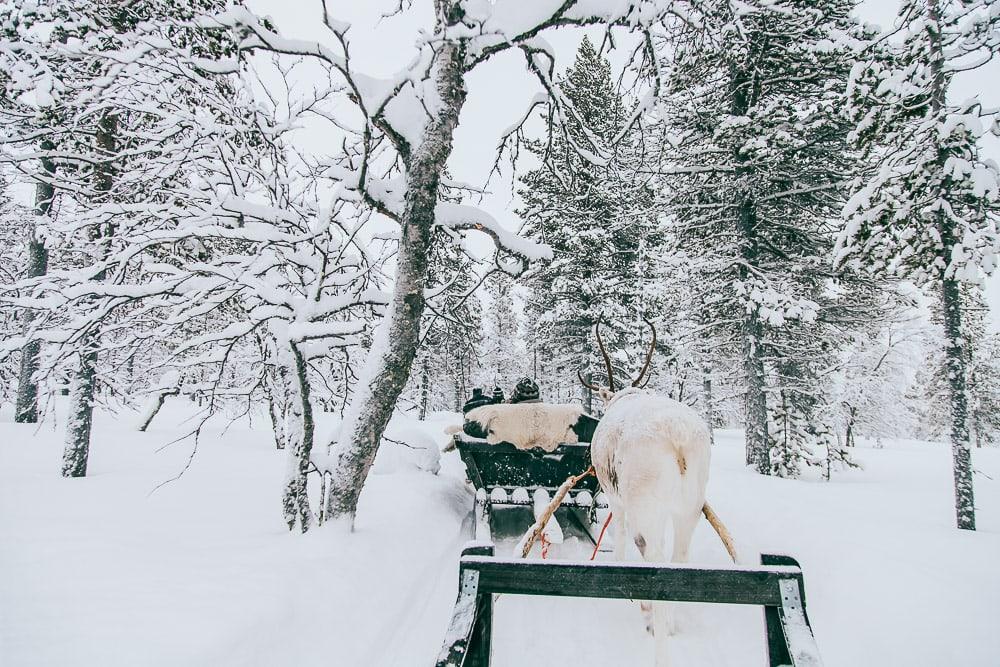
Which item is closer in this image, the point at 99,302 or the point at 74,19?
the point at 99,302

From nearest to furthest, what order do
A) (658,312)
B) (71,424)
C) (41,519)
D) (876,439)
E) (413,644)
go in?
1. (413,644)
2. (41,519)
3. (71,424)
4. (658,312)
5. (876,439)

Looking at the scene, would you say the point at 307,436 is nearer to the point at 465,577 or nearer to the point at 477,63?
the point at 465,577

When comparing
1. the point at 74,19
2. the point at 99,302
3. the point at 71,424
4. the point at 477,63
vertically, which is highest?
the point at 74,19

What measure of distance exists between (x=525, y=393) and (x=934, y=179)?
6.50m

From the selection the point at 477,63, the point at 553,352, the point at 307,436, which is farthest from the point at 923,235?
the point at 553,352

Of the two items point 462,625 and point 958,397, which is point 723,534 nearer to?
point 462,625

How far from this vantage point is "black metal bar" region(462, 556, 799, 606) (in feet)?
5.60

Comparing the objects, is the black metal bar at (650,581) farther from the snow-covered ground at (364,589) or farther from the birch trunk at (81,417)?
the birch trunk at (81,417)

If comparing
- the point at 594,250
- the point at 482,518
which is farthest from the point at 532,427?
the point at 594,250

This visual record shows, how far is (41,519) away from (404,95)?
17.2ft

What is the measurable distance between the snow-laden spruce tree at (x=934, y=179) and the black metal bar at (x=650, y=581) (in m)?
6.92

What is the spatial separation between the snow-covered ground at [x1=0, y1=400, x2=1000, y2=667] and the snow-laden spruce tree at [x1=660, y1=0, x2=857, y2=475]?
548 cm

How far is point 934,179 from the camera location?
6293 millimetres

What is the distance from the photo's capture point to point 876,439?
101ft
